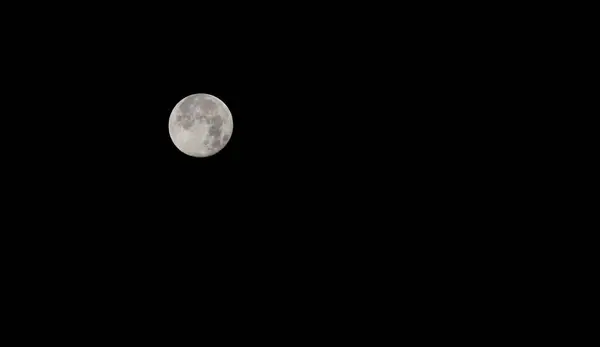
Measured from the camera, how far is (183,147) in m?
3.02

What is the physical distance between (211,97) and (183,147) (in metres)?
0.52

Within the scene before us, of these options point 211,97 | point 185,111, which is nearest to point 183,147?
point 185,111

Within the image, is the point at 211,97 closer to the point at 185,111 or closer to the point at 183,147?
the point at 185,111

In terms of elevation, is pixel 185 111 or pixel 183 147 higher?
pixel 185 111

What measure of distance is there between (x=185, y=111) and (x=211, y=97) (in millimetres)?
266

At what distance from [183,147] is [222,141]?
1.16 feet

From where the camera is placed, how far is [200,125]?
298cm

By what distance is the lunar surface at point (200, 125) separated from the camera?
2.98 meters

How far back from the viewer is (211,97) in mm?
3066

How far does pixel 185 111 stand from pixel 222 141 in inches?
16.7

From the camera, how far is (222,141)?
9.98 ft

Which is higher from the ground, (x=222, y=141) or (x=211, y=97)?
(x=211, y=97)

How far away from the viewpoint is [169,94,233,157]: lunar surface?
2979mm

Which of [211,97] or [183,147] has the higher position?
[211,97]
